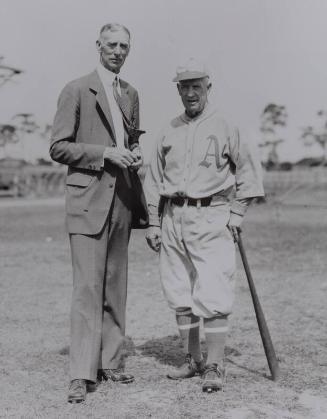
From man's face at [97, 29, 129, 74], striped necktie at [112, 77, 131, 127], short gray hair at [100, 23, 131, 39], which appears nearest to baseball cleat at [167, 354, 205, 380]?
striped necktie at [112, 77, 131, 127]

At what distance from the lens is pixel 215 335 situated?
4.72 m

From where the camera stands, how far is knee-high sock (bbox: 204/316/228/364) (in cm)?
472

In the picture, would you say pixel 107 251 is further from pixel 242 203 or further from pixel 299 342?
pixel 299 342

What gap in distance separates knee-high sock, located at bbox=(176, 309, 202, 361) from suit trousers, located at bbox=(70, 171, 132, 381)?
17.0 inches

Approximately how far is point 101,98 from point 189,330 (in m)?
1.77

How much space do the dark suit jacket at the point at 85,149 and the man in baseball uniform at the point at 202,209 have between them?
19.0 inches

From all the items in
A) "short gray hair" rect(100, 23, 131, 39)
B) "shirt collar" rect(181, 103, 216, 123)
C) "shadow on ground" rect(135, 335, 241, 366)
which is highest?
"short gray hair" rect(100, 23, 131, 39)

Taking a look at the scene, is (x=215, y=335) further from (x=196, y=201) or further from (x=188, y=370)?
(x=196, y=201)

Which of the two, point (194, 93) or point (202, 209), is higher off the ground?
point (194, 93)

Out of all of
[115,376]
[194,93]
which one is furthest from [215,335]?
[194,93]

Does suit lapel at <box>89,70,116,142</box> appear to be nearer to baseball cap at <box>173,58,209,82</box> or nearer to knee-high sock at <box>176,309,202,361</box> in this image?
baseball cap at <box>173,58,209,82</box>

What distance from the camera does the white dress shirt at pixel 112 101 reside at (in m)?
4.68

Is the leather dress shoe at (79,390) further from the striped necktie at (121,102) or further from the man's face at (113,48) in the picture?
the man's face at (113,48)

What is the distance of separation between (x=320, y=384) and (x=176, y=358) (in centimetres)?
130
